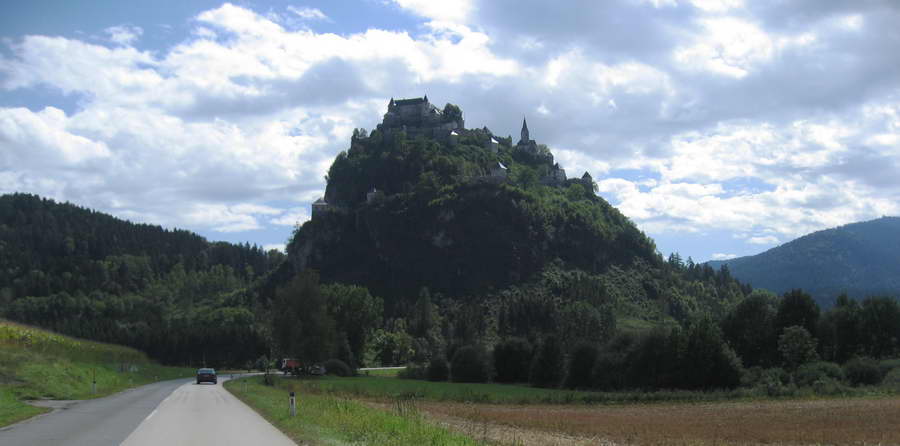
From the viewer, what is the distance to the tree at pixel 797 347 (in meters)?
80.4

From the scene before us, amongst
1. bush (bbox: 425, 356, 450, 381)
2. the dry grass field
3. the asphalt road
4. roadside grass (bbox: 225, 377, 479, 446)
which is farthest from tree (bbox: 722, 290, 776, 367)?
the asphalt road

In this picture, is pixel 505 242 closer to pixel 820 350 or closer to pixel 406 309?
pixel 406 309

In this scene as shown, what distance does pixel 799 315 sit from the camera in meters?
89.2

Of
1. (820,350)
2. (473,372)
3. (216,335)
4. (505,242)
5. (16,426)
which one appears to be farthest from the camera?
(505,242)

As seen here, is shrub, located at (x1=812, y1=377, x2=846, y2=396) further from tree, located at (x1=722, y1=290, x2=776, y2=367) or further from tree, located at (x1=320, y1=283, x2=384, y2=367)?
tree, located at (x1=320, y1=283, x2=384, y2=367)

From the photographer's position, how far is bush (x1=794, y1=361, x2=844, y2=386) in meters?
67.8

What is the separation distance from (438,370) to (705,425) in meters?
60.7

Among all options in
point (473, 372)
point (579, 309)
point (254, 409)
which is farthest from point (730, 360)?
point (579, 309)

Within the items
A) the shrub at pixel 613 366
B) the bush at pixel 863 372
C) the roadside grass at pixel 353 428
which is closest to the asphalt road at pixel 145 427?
the roadside grass at pixel 353 428

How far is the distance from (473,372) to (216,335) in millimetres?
70497

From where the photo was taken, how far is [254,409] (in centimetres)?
3338

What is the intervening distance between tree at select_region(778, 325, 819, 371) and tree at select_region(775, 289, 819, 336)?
21.6ft

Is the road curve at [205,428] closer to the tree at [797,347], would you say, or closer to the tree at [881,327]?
the tree at [797,347]

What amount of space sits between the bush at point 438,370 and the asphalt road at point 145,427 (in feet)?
199
